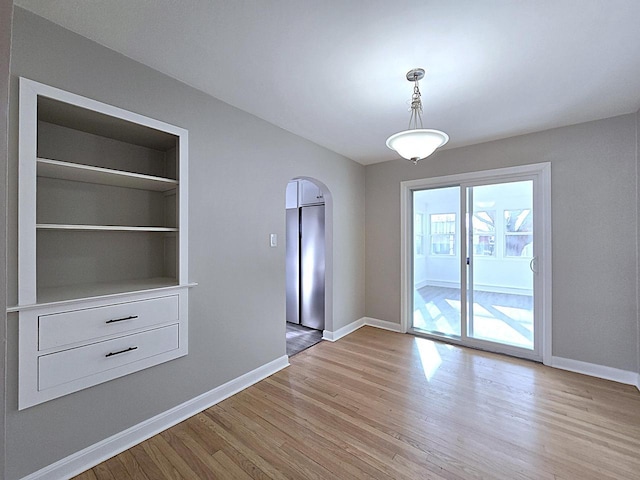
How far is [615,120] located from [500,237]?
1435 mm

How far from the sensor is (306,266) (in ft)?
13.2

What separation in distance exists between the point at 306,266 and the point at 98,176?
8.95 feet

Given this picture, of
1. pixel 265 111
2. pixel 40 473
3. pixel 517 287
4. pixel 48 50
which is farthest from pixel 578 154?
pixel 40 473

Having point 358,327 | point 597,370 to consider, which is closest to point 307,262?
point 358,327

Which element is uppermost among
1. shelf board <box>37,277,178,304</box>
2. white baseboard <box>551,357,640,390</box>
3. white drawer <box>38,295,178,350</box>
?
shelf board <box>37,277,178,304</box>

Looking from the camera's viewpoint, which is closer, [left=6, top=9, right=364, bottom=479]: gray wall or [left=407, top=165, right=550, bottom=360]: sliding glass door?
[left=6, top=9, right=364, bottom=479]: gray wall

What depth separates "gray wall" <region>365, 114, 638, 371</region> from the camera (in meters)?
2.50

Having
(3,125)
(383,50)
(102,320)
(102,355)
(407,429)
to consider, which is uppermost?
(383,50)

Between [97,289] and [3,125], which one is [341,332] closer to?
[97,289]

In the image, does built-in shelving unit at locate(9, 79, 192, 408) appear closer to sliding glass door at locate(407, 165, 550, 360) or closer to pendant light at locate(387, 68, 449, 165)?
pendant light at locate(387, 68, 449, 165)

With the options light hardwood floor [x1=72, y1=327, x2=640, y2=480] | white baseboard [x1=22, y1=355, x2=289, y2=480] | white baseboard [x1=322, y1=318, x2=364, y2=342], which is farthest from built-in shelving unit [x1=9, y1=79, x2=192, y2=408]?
white baseboard [x1=322, y1=318, x2=364, y2=342]

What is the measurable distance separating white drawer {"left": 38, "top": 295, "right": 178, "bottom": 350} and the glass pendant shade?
6.29 feet

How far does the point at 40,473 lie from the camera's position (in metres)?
1.42

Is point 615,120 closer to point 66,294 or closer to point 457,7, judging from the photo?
point 457,7
